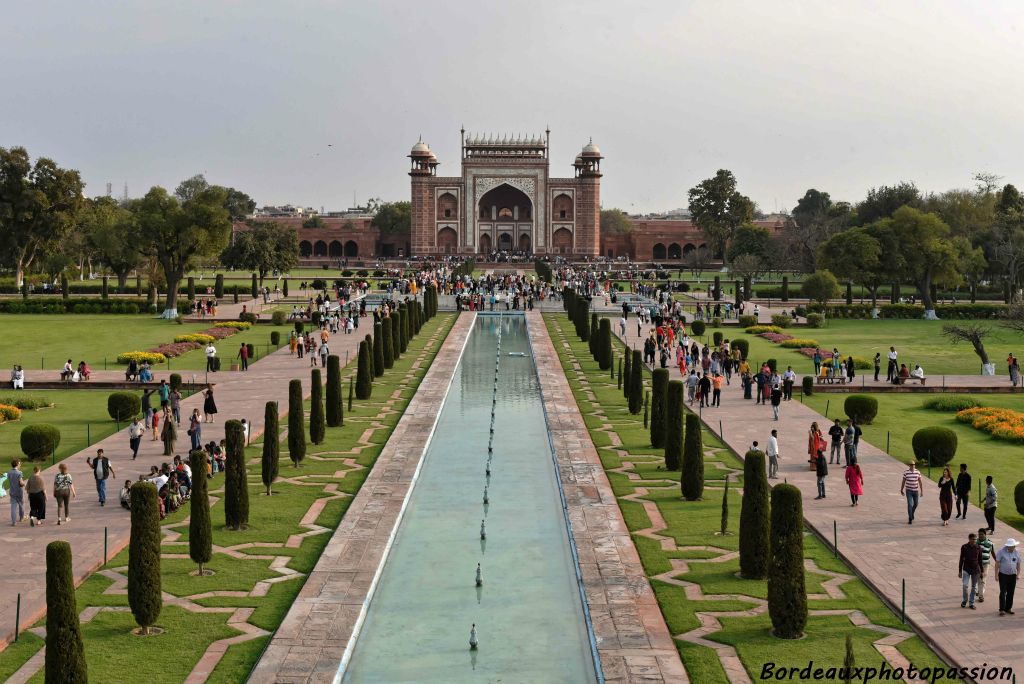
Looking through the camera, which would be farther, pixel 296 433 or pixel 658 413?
pixel 658 413

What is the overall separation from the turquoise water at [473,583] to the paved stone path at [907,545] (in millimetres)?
3143

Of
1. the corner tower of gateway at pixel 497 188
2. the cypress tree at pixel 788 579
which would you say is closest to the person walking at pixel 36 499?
the cypress tree at pixel 788 579

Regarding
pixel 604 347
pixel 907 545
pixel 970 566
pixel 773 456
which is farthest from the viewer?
pixel 604 347

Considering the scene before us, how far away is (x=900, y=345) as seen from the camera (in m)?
36.6

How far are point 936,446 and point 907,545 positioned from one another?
503 centimetres

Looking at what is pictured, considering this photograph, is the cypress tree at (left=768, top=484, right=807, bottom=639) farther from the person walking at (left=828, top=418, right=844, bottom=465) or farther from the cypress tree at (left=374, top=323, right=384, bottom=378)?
the cypress tree at (left=374, top=323, right=384, bottom=378)

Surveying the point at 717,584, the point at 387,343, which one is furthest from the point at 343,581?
the point at 387,343

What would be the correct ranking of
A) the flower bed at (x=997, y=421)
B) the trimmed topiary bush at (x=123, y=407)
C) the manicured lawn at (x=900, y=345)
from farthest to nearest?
1. the manicured lawn at (x=900, y=345)
2. the trimmed topiary bush at (x=123, y=407)
3. the flower bed at (x=997, y=421)

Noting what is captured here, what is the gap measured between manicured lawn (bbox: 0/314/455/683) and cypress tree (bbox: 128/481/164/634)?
0.79 feet

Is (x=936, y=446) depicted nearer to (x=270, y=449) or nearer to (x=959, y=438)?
(x=959, y=438)

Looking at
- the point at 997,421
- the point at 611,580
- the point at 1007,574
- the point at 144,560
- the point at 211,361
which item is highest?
the point at 211,361

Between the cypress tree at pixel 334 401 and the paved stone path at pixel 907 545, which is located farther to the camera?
the cypress tree at pixel 334 401

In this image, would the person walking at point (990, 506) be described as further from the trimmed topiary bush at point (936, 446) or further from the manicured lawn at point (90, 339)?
the manicured lawn at point (90, 339)

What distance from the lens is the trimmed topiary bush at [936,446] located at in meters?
18.1
